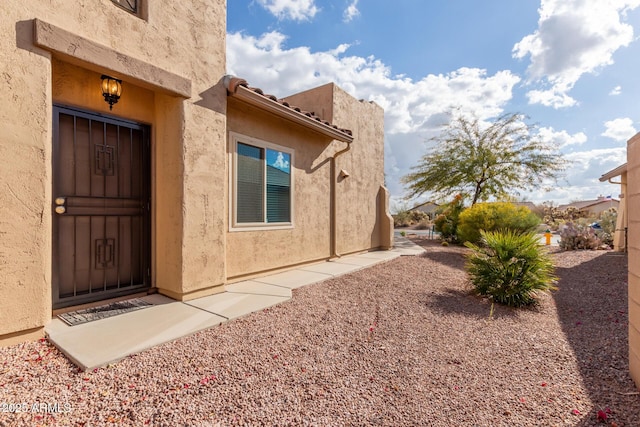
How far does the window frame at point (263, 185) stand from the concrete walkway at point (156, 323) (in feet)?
3.88

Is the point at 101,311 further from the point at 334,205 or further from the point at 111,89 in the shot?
the point at 334,205

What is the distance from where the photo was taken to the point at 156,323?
3557mm

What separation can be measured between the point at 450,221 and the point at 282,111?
447 inches

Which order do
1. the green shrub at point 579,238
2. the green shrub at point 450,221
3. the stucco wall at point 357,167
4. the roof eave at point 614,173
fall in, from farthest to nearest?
the green shrub at point 450,221 → the green shrub at point 579,238 → the roof eave at point 614,173 → the stucco wall at point 357,167

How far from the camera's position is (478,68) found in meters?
12.4

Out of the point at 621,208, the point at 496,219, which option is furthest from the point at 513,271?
the point at 621,208

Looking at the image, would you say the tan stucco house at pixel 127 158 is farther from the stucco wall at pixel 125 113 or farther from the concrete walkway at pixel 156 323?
the concrete walkway at pixel 156 323

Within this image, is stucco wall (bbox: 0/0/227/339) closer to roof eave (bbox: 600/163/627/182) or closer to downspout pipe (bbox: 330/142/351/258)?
downspout pipe (bbox: 330/142/351/258)

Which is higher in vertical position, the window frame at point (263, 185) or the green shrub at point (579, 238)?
the window frame at point (263, 185)

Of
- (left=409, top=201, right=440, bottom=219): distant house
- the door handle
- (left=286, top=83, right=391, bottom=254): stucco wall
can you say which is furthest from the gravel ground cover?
(left=409, top=201, right=440, bottom=219): distant house

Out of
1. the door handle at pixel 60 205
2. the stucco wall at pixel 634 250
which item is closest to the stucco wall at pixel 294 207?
the door handle at pixel 60 205

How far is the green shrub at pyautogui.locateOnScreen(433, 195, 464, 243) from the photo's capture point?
45.9 feet

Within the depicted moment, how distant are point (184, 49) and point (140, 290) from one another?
387cm

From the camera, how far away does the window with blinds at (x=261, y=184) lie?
575 centimetres
